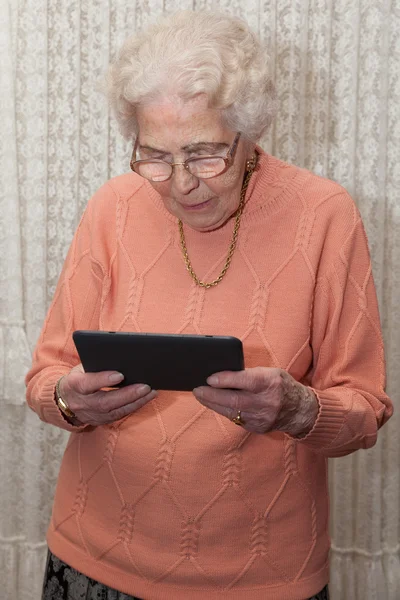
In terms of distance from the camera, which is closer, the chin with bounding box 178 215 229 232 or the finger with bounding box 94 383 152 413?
the finger with bounding box 94 383 152 413

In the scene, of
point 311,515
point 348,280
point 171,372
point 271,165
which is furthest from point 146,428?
point 271,165

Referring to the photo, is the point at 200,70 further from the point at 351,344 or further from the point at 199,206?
the point at 351,344

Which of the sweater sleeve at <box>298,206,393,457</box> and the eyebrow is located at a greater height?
the eyebrow

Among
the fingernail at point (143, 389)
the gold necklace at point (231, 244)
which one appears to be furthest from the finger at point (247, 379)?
the gold necklace at point (231, 244)

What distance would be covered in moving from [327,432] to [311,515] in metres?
0.21

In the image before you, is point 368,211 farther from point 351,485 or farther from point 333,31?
point 351,485

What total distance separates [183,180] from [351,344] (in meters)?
0.42

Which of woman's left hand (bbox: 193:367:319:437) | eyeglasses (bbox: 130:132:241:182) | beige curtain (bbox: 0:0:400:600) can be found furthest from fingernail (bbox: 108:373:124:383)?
beige curtain (bbox: 0:0:400:600)

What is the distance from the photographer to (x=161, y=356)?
50.6 inches

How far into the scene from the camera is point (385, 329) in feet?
8.68

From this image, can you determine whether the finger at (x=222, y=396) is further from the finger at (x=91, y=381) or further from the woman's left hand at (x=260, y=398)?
the finger at (x=91, y=381)

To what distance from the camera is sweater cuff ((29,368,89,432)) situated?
1.52 metres

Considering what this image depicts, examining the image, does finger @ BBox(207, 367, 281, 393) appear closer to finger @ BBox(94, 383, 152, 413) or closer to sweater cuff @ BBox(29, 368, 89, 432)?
finger @ BBox(94, 383, 152, 413)

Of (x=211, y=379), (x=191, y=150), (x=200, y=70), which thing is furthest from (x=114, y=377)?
(x=200, y=70)
